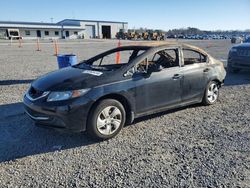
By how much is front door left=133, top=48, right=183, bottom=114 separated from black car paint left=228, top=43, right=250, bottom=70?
564 cm

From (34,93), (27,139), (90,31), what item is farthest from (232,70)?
(90,31)

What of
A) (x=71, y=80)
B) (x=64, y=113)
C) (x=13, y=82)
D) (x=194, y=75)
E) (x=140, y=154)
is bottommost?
(x=140, y=154)

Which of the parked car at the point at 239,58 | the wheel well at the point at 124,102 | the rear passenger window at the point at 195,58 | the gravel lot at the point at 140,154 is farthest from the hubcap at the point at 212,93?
the parked car at the point at 239,58

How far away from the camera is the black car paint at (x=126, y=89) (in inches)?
166

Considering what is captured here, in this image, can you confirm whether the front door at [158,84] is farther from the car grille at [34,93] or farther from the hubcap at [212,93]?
the car grille at [34,93]

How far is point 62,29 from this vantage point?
70.6 meters

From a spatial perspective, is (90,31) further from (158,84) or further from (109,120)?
(109,120)

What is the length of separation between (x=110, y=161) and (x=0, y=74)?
8561 millimetres

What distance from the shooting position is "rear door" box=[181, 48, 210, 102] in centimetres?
564

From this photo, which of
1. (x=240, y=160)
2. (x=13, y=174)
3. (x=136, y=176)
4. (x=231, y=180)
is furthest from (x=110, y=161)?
(x=240, y=160)

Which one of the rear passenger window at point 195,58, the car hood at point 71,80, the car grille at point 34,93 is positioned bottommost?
the car grille at point 34,93

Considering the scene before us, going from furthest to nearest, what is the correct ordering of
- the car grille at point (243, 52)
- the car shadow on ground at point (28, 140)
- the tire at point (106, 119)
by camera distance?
the car grille at point (243, 52)
the tire at point (106, 119)
the car shadow on ground at point (28, 140)

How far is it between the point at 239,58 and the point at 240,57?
5cm

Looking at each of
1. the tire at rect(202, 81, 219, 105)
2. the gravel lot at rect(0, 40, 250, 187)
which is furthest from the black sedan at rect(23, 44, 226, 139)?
the gravel lot at rect(0, 40, 250, 187)
